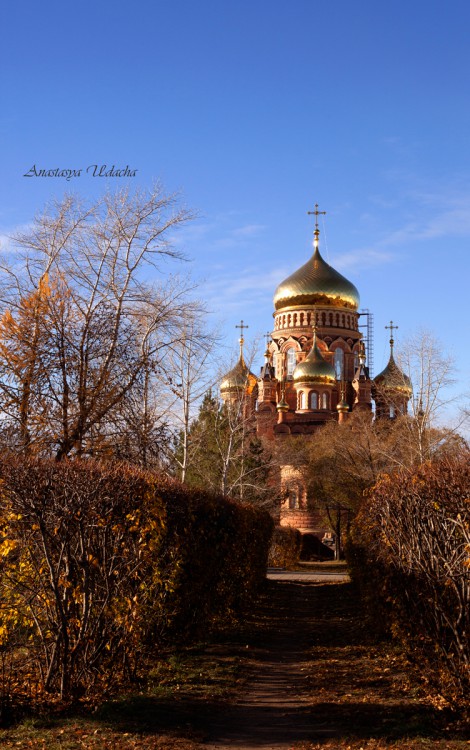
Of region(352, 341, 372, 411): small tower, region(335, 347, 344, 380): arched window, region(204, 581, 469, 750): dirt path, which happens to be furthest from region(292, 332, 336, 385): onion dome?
region(204, 581, 469, 750): dirt path

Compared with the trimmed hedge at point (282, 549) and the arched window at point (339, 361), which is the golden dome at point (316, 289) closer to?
the arched window at point (339, 361)

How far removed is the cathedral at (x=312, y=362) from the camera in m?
54.7

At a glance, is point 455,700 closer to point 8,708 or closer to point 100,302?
point 8,708

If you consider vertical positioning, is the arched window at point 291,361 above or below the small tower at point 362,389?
above

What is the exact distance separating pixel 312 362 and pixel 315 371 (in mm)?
693

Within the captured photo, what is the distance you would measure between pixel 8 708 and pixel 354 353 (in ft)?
179

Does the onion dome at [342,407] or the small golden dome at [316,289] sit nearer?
the onion dome at [342,407]

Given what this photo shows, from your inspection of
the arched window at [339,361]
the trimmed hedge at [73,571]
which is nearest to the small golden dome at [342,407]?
the arched window at [339,361]

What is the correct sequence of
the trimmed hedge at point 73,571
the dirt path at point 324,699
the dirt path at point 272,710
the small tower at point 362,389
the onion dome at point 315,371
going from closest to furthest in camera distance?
the dirt path at point 272,710
the dirt path at point 324,699
the trimmed hedge at point 73,571
the onion dome at point 315,371
the small tower at point 362,389

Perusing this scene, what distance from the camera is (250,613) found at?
1634 cm

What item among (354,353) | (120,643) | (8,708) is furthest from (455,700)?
(354,353)

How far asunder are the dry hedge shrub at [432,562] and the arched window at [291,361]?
49227mm

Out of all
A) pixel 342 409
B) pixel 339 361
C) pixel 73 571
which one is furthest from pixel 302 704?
pixel 339 361

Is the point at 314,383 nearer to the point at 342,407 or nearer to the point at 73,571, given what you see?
the point at 342,407
